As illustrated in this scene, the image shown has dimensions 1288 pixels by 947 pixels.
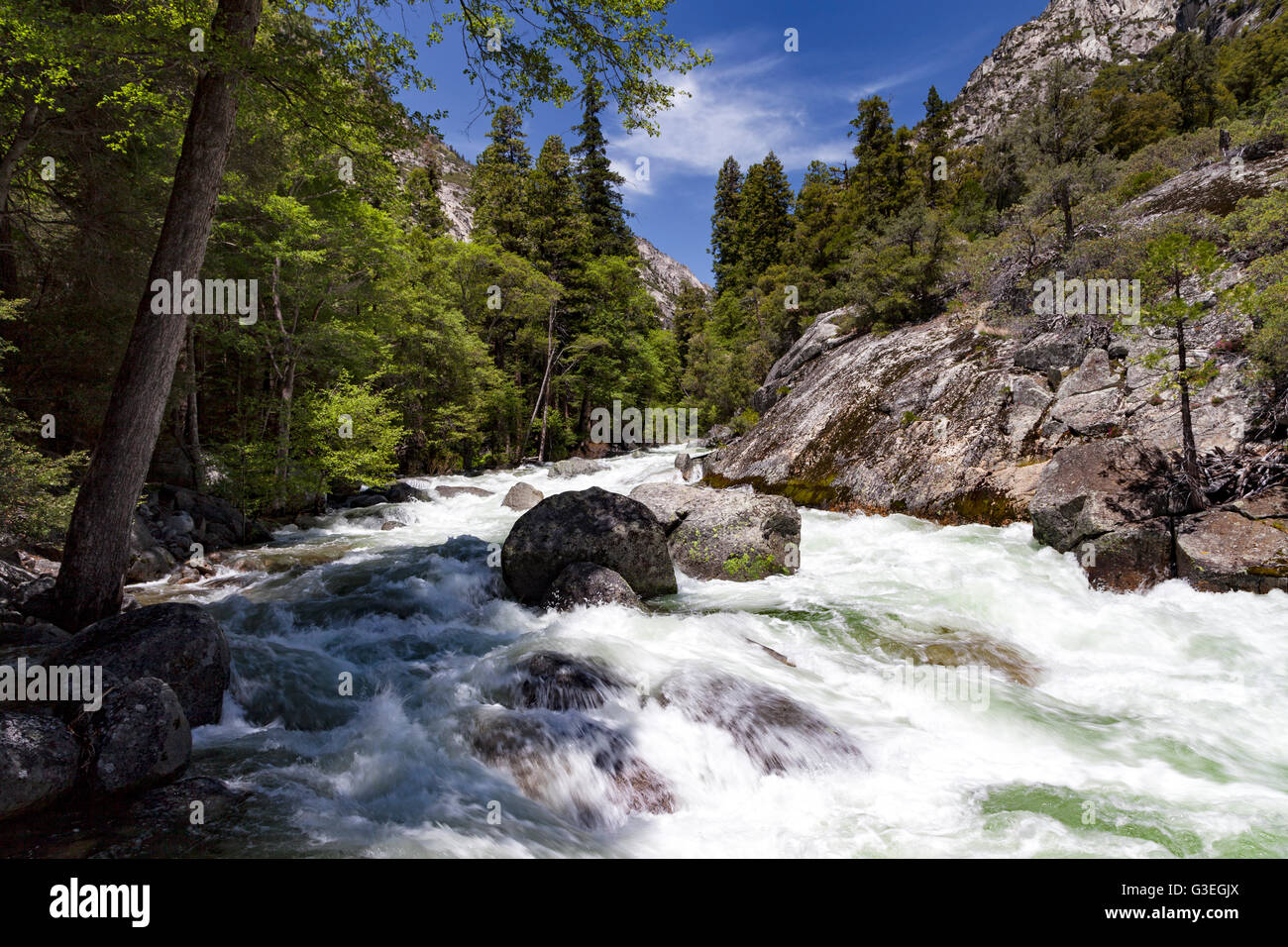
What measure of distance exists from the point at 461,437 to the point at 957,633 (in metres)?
22.7

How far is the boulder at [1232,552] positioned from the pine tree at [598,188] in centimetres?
3178

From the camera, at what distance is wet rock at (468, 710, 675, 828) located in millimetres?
3889

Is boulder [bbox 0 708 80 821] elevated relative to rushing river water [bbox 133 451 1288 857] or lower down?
elevated

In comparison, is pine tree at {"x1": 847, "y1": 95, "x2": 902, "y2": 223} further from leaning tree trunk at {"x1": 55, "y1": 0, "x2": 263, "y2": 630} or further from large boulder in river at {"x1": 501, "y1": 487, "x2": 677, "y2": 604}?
leaning tree trunk at {"x1": 55, "y1": 0, "x2": 263, "y2": 630}

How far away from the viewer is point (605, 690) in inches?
195

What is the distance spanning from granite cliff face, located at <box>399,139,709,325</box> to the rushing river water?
223 ft

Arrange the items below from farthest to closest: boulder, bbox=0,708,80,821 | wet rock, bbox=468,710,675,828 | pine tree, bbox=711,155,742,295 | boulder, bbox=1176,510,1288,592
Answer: pine tree, bbox=711,155,742,295 < boulder, bbox=1176,510,1288,592 < wet rock, bbox=468,710,675,828 < boulder, bbox=0,708,80,821

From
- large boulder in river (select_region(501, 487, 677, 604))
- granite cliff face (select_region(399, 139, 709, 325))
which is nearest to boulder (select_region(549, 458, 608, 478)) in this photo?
large boulder in river (select_region(501, 487, 677, 604))

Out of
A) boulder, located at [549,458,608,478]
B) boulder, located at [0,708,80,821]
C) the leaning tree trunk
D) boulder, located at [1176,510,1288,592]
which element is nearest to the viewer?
boulder, located at [0,708,80,821]

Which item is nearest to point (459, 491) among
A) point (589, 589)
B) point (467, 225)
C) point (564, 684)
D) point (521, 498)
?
point (521, 498)

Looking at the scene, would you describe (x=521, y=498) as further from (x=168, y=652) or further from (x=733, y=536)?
(x=168, y=652)

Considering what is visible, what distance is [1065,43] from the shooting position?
Result: 320 ft

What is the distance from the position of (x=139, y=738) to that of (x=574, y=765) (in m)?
2.94
